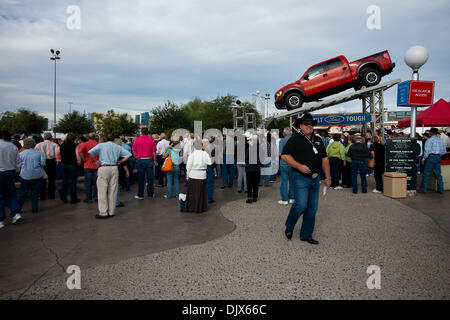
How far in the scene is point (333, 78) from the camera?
1605cm

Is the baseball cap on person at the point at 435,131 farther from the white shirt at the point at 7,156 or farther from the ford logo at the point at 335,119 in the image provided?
the white shirt at the point at 7,156

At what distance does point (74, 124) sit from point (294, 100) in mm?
47567

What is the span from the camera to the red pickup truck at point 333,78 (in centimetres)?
1559

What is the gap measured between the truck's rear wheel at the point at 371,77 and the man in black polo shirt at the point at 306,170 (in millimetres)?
12403

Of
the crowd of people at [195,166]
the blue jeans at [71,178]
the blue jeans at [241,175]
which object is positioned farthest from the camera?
the blue jeans at [241,175]

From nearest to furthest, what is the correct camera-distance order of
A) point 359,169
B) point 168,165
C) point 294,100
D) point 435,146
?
1. point 168,165
2. point 435,146
3. point 359,169
4. point 294,100

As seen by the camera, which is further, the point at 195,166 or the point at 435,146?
the point at 435,146

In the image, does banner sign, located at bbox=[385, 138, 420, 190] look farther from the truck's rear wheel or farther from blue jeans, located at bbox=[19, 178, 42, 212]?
blue jeans, located at bbox=[19, 178, 42, 212]

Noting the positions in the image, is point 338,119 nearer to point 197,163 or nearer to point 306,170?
point 197,163

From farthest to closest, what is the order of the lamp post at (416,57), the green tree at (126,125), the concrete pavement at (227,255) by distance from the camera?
the green tree at (126,125), the lamp post at (416,57), the concrete pavement at (227,255)

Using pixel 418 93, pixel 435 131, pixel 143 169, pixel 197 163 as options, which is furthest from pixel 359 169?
pixel 143 169

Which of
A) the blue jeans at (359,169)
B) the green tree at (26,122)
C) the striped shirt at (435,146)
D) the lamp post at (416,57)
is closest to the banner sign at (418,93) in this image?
the lamp post at (416,57)

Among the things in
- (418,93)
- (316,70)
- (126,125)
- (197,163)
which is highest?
(126,125)
